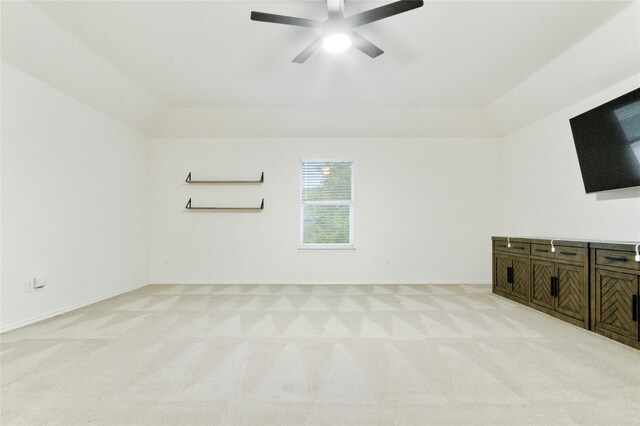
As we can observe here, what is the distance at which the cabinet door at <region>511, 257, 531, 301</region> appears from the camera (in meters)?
3.57

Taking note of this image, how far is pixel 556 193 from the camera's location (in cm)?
384

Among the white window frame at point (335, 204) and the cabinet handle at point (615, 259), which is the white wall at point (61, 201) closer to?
the white window frame at point (335, 204)

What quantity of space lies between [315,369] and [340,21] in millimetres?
2708

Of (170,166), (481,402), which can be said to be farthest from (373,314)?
(170,166)

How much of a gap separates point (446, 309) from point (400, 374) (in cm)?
177

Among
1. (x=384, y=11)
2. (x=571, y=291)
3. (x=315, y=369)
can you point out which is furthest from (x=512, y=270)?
(x=384, y=11)

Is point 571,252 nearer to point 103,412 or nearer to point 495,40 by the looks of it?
point 495,40

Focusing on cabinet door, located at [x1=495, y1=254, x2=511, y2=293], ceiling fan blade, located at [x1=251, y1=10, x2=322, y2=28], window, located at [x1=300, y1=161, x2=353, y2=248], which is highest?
ceiling fan blade, located at [x1=251, y1=10, x2=322, y2=28]

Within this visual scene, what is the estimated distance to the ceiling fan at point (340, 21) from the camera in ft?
6.82

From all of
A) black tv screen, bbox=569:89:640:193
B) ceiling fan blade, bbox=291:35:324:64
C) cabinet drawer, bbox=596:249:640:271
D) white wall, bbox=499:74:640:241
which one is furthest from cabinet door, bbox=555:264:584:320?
ceiling fan blade, bbox=291:35:324:64

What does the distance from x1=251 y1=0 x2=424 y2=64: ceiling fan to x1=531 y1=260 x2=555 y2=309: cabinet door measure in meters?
3.11

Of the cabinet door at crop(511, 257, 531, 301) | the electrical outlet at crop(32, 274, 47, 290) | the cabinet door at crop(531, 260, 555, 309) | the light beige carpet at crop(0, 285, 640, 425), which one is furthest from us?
the cabinet door at crop(511, 257, 531, 301)

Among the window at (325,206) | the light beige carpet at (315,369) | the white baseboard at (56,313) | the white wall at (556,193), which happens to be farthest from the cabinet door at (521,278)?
the white baseboard at (56,313)

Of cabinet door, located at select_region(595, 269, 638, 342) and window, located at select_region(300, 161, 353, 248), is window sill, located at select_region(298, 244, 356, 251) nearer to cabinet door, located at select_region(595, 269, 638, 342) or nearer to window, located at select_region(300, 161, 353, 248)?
window, located at select_region(300, 161, 353, 248)
